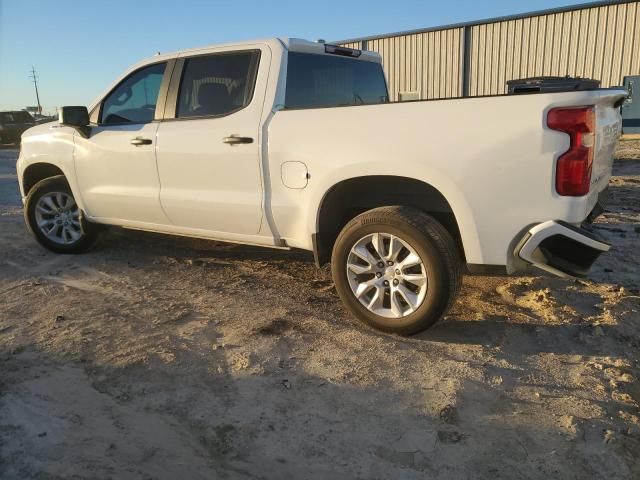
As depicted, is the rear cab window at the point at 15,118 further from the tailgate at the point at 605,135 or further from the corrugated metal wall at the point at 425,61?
the tailgate at the point at 605,135

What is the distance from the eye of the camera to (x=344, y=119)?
3.40m

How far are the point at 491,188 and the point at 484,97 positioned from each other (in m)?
0.52

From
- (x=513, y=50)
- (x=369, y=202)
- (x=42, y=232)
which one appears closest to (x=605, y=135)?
(x=369, y=202)

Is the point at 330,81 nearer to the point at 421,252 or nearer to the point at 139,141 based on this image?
the point at 139,141

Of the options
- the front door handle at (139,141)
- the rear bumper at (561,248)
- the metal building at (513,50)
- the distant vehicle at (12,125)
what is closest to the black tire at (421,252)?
the rear bumper at (561,248)

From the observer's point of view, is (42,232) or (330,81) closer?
(330,81)

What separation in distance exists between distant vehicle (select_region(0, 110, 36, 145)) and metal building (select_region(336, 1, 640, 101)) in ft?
52.5

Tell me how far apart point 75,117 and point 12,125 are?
2289 cm

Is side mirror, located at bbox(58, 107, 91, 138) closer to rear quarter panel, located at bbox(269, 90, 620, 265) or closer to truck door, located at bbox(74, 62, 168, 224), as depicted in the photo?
truck door, located at bbox(74, 62, 168, 224)

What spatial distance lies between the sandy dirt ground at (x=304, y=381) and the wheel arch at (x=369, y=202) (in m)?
0.61

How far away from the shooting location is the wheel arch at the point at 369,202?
3467 mm

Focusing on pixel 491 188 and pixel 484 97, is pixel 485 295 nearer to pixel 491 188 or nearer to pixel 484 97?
pixel 491 188

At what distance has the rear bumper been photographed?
2852 millimetres

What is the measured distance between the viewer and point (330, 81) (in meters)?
4.43
